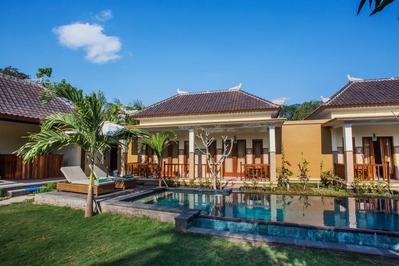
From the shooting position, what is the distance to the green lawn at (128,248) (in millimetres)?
4102

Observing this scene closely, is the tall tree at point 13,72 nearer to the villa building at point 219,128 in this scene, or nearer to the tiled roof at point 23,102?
the tiled roof at point 23,102

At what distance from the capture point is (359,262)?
4.07 meters

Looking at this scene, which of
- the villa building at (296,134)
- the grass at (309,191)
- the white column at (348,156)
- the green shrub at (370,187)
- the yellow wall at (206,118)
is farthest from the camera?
the yellow wall at (206,118)

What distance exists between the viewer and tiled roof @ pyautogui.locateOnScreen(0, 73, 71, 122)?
1043 centimetres

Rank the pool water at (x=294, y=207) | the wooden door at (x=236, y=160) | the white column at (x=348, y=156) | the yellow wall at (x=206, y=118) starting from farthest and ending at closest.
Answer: the wooden door at (x=236, y=160)
the yellow wall at (x=206, y=118)
the white column at (x=348, y=156)
the pool water at (x=294, y=207)

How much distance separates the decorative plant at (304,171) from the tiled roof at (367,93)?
136 inches

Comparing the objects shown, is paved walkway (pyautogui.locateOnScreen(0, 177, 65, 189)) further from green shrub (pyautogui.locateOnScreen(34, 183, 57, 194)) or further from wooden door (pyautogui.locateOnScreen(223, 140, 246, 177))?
wooden door (pyautogui.locateOnScreen(223, 140, 246, 177))

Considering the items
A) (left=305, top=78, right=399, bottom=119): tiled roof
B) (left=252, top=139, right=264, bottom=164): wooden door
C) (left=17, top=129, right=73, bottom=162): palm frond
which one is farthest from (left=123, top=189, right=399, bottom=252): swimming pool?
(left=305, top=78, right=399, bottom=119): tiled roof

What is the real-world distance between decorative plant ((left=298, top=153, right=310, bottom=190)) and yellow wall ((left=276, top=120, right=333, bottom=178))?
19 cm

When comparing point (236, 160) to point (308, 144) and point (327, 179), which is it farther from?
point (327, 179)

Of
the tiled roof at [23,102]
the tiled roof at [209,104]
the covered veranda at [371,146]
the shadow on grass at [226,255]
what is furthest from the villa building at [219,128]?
the shadow on grass at [226,255]

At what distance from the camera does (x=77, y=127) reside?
6512mm

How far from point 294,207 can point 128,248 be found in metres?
6.24

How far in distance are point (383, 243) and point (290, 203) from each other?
413 centimetres
